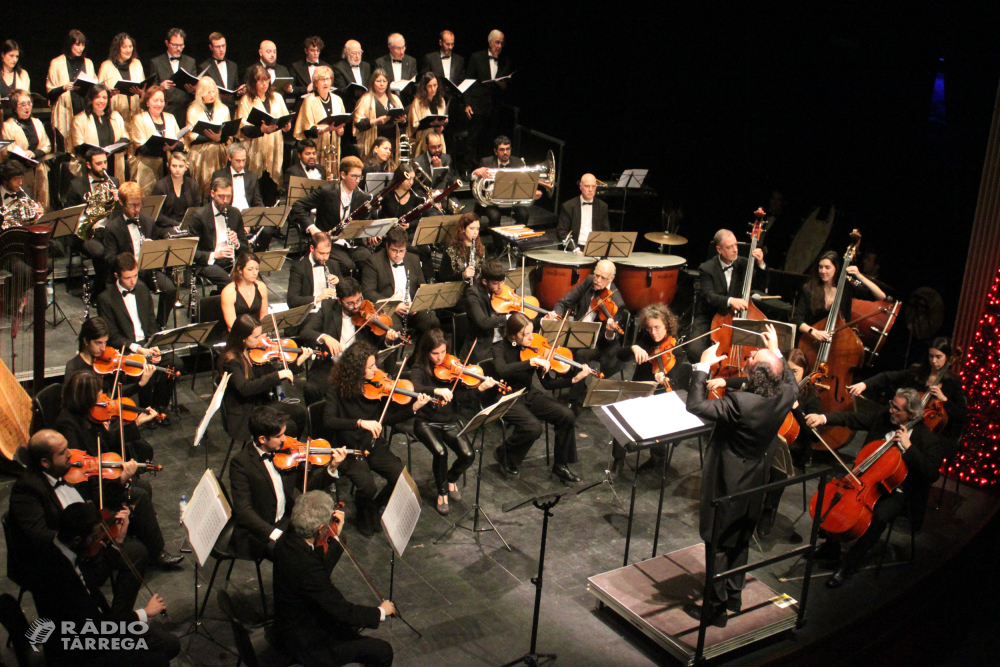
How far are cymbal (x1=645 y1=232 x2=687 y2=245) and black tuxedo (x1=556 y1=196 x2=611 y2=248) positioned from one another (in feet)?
1.81

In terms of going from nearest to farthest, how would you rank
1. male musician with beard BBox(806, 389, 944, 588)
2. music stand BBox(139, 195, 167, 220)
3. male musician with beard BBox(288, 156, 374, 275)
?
male musician with beard BBox(806, 389, 944, 588) → music stand BBox(139, 195, 167, 220) → male musician with beard BBox(288, 156, 374, 275)

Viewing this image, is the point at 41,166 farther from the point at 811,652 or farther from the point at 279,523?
the point at 811,652

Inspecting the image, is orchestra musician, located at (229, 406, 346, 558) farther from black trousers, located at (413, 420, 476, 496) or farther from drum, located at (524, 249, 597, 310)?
drum, located at (524, 249, 597, 310)

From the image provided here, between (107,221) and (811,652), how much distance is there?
5708 mm

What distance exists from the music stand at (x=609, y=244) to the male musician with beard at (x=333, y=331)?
6.84 ft

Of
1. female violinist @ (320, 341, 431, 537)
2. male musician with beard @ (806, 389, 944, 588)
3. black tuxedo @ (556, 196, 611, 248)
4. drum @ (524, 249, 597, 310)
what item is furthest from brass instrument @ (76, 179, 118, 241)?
male musician with beard @ (806, 389, 944, 588)

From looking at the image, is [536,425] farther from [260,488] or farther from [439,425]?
[260,488]

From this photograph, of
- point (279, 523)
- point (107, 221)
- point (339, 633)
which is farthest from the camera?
point (107, 221)

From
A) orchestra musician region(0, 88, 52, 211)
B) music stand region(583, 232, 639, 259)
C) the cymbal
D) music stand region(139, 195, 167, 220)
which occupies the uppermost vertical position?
orchestra musician region(0, 88, 52, 211)

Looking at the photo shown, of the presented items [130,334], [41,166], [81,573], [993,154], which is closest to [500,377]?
[130,334]

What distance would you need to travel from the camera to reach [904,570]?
5629mm

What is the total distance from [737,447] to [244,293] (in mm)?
3601

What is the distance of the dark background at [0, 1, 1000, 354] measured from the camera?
750 centimetres

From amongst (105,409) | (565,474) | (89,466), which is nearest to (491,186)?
(565,474)
